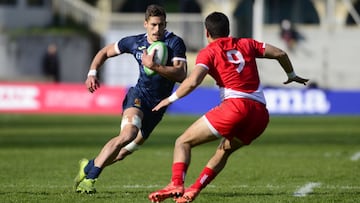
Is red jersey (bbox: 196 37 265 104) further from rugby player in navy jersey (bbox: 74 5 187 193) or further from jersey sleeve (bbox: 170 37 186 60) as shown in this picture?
jersey sleeve (bbox: 170 37 186 60)

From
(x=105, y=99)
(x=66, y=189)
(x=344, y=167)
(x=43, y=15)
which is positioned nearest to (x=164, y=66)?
(x=66, y=189)

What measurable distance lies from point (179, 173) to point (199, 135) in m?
0.45

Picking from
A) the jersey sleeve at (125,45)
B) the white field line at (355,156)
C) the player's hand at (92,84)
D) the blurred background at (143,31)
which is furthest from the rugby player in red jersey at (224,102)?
the blurred background at (143,31)

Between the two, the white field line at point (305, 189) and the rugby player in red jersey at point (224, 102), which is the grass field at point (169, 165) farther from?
the rugby player in red jersey at point (224, 102)

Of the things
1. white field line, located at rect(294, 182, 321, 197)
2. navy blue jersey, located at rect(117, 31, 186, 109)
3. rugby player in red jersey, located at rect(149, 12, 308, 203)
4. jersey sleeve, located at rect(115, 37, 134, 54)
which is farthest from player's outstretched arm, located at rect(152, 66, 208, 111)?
white field line, located at rect(294, 182, 321, 197)

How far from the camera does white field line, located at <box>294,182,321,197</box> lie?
12.3 meters

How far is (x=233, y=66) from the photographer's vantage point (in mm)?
10852

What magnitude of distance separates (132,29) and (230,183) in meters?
32.1

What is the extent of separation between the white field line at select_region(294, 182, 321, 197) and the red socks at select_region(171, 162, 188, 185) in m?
1.98

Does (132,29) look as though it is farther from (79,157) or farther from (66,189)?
(66,189)

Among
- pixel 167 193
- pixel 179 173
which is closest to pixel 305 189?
pixel 179 173

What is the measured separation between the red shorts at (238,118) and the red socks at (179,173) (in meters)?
0.50

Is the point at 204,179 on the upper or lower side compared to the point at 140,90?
lower

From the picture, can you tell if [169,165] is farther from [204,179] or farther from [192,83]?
[192,83]
